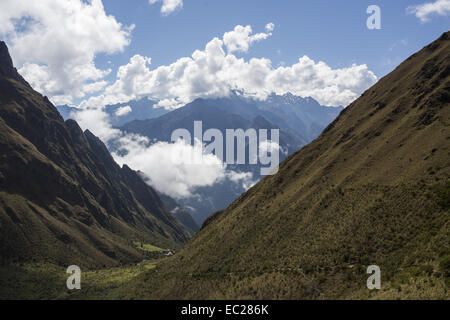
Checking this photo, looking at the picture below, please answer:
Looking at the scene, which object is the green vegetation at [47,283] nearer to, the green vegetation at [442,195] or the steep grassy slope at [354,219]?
the steep grassy slope at [354,219]

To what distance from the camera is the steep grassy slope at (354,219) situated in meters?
58.2

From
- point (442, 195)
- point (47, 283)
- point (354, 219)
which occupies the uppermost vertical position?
point (442, 195)

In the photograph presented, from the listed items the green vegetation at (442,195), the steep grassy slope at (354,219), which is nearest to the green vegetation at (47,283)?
the steep grassy slope at (354,219)

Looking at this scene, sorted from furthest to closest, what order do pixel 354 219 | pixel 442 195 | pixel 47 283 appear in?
pixel 47 283 → pixel 354 219 → pixel 442 195

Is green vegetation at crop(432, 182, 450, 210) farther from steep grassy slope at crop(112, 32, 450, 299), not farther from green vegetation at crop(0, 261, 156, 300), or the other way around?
green vegetation at crop(0, 261, 156, 300)

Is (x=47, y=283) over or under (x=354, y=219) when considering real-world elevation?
under

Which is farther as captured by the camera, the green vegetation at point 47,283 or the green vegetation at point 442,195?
the green vegetation at point 47,283

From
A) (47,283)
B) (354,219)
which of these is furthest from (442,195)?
(47,283)

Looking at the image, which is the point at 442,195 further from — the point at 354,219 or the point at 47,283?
the point at 47,283

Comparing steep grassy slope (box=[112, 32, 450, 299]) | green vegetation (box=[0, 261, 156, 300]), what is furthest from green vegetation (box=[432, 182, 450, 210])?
green vegetation (box=[0, 261, 156, 300])

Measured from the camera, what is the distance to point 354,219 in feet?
241
